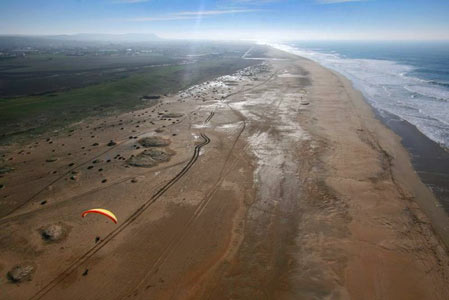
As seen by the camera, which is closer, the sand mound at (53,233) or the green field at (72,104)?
the sand mound at (53,233)

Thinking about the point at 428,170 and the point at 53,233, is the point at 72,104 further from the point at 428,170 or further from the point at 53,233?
the point at 428,170

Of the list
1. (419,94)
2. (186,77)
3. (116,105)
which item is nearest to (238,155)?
(116,105)

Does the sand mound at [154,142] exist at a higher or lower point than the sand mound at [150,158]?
higher

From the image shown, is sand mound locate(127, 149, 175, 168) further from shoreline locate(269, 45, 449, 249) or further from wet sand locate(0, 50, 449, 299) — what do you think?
shoreline locate(269, 45, 449, 249)

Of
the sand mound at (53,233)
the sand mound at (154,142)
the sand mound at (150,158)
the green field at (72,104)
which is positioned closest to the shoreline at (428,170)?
the sand mound at (150,158)

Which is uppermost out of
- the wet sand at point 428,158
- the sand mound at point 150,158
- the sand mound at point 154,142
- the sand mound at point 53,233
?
the wet sand at point 428,158

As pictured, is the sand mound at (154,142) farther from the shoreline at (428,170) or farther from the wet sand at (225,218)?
the shoreline at (428,170)

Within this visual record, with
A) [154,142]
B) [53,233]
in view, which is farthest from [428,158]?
[53,233]
